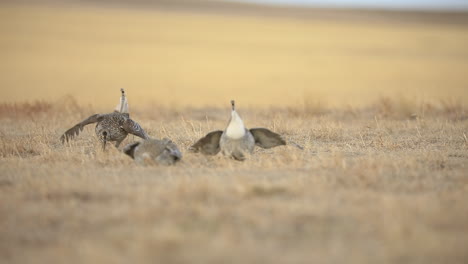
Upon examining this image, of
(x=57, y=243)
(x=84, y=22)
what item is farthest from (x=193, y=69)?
(x=57, y=243)

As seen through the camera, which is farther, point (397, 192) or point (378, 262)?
point (397, 192)

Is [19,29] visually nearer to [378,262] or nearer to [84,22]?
[84,22]

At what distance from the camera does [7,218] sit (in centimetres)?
548

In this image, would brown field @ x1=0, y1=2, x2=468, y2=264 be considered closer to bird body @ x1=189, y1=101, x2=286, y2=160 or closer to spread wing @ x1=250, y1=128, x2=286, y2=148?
bird body @ x1=189, y1=101, x2=286, y2=160

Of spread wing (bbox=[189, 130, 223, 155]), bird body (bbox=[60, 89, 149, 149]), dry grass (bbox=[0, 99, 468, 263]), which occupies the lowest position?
dry grass (bbox=[0, 99, 468, 263])

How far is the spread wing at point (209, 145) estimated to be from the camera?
8.38 meters

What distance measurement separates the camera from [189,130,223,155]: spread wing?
8.38m

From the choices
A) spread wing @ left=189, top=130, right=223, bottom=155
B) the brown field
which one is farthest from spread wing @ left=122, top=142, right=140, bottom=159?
spread wing @ left=189, top=130, right=223, bottom=155

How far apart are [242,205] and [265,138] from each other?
9.50 ft

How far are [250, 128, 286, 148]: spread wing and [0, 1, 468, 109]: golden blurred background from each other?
686cm

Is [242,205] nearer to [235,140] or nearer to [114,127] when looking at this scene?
[235,140]

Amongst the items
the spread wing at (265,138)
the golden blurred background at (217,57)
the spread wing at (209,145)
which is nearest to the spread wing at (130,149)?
the spread wing at (209,145)

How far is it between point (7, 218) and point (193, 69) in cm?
2648

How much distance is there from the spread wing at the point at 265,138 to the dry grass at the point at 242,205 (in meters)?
0.28
